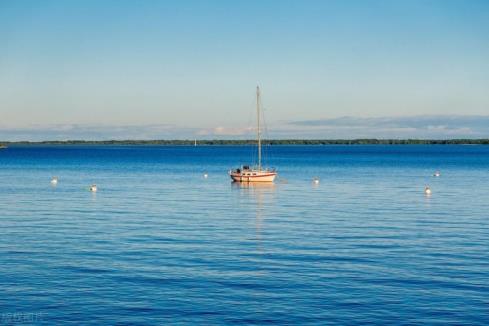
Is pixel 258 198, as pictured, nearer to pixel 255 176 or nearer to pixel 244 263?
pixel 255 176

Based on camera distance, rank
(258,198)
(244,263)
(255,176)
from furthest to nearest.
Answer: (255,176), (258,198), (244,263)

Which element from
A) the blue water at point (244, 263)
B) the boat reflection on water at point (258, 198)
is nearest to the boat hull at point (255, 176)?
the boat reflection on water at point (258, 198)

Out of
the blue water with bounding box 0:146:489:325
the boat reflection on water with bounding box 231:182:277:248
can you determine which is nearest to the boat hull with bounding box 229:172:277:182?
the boat reflection on water with bounding box 231:182:277:248

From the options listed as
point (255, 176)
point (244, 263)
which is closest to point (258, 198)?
point (255, 176)

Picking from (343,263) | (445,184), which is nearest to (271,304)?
(343,263)

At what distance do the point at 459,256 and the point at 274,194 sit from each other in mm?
46657

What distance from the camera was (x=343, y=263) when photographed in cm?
3431

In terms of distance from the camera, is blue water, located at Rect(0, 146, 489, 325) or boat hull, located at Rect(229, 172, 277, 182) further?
boat hull, located at Rect(229, 172, 277, 182)

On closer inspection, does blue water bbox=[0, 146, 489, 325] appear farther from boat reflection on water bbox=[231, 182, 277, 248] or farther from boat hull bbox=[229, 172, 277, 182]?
boat hull bbox=[229, 172, 277, 182]

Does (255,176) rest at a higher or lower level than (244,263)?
higher

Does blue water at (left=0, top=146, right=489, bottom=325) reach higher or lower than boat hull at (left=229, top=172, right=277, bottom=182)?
lower

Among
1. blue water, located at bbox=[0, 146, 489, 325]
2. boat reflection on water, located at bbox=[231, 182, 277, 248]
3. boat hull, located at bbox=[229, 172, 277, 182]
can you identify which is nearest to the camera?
blue water, located at bbox=[0, 146, 489, 325]

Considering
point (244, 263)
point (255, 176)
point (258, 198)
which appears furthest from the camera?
point (255, 176)

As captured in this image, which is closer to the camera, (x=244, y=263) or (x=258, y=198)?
(x=244, y=263)
